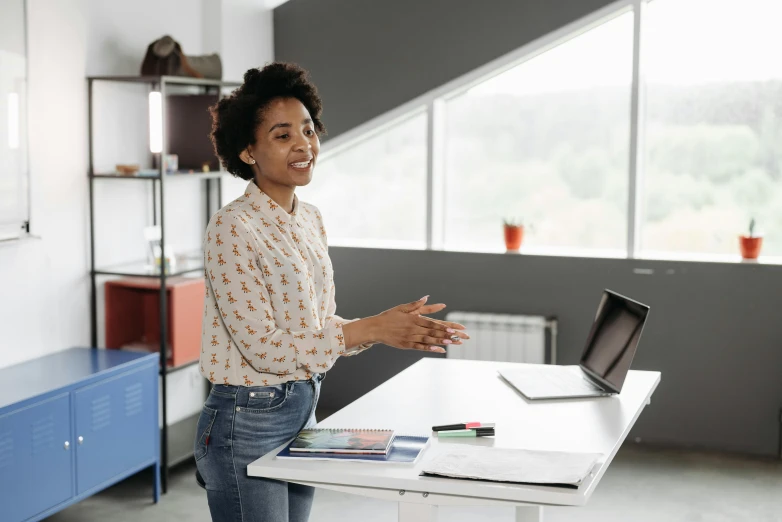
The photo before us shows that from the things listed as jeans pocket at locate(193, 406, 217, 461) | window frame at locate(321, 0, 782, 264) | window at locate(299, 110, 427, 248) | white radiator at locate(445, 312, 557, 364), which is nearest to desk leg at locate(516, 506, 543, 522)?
jeans pocket at locate(193, 406, 217, 461)

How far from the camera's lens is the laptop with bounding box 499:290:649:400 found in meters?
2.77

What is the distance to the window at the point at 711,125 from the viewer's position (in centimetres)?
485

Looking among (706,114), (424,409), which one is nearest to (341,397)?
(706,114)

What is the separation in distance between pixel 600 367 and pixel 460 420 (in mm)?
625

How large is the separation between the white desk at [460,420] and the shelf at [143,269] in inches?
63.2

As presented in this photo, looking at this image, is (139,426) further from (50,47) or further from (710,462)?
(710,462)

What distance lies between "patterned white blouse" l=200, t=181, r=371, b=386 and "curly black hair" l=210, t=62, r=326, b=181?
103 mm

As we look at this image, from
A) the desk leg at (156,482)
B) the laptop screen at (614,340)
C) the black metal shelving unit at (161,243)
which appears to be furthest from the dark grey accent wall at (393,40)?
the laptop screen at (614,340)

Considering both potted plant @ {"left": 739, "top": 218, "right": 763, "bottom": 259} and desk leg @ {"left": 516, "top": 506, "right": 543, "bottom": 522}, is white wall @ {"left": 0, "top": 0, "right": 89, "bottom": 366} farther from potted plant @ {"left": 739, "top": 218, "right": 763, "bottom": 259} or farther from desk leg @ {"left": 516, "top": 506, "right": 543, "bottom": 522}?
potted plant @ {"left": 739, "top": 218, "right": 763, "bottom": 259}

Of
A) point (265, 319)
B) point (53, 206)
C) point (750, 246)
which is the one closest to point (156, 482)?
point (53, 206)

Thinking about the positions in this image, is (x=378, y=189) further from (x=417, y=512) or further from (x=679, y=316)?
(x=417, y=512)

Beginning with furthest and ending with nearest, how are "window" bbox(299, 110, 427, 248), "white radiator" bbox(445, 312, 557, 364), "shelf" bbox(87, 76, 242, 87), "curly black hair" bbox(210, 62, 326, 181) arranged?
"window" bbox(299, 110, 427, 248) → "white radiator" bbox(445, 312, 557, 364) → "shelf" bbox(87, 76, 242, 87) → "curly black hair" bbox(210, 62, 326, 181)

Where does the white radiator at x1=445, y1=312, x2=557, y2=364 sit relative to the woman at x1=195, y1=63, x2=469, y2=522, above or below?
below

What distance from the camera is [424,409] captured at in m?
2.61
